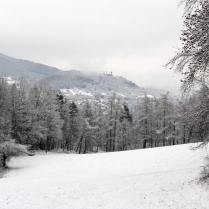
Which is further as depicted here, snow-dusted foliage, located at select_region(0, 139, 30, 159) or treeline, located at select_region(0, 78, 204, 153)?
treeline, located at select_region(0, 78, 204, 153)

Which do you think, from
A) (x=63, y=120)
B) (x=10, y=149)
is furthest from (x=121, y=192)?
(x=63, y=120)

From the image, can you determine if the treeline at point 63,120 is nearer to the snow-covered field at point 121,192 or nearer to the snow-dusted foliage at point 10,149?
the snow-dusted foliage at point 10,149

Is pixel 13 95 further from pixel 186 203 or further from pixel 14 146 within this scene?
pixel 186 203

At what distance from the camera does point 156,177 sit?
58.0 ft

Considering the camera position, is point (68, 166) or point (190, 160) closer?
point (190, 160)

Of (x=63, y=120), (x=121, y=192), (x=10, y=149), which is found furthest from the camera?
(x=63, y=120)

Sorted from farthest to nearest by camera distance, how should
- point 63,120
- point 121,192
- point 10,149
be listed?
point 63,120 < point 10,149 < point 121,192

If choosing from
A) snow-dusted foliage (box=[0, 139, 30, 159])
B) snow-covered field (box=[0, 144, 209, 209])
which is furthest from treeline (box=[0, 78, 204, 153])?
snow-covered field (box=[0, 144, 209, 209])

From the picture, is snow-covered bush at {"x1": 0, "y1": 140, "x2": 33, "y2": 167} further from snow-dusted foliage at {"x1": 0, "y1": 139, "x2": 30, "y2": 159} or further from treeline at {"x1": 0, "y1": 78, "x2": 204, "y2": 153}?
treeline at {"x1": 0, "y1": 78, "x2": 204, "y2": 153}

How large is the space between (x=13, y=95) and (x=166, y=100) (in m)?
30.2

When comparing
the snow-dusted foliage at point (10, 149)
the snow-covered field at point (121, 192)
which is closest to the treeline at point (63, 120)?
the snow-dusted foliage at point (10, 149)

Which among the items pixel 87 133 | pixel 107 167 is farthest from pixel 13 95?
pixel 107 167

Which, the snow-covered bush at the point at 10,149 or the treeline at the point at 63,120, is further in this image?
the treeline at the point at 63,120

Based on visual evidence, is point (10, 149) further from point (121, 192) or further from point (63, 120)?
point (63, 120)
